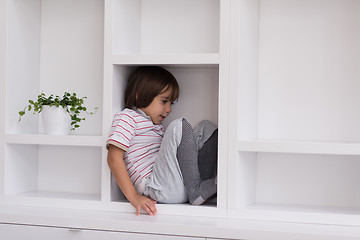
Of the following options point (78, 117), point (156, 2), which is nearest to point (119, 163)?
point (78, 117)

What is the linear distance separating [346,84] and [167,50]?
70 centimetres

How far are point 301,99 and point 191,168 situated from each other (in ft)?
1.65

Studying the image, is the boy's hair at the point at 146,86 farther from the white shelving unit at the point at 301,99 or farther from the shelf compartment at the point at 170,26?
the white shelving unit at the point at 301,99

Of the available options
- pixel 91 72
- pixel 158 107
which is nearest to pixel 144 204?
pixel 158 107

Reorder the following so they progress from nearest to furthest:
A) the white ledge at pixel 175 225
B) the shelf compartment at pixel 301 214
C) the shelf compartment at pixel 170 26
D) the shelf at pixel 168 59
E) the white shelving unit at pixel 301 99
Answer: the white ledge at pixel 175 225 < the shelf compartment at pixel 301 214 < the shelf at pixel 168 59 < the white shelving unit at pixel 301 99 < the shelf compartment at pixel 170 26

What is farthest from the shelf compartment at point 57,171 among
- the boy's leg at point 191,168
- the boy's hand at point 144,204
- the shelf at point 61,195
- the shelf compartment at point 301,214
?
the shelf compartment at point 301,214

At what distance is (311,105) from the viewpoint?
1958 millimetres

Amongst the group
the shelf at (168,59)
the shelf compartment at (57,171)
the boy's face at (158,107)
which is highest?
the shelf at (168,59)

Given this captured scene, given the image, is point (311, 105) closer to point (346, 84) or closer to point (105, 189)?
point (346, 84)

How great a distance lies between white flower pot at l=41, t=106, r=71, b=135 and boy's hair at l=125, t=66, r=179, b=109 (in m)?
0.25

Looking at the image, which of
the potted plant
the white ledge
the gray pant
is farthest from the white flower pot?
the gray pant

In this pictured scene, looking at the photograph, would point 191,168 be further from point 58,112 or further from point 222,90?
point 58,112

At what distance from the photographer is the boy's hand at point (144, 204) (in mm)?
1790

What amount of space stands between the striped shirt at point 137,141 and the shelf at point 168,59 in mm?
187
